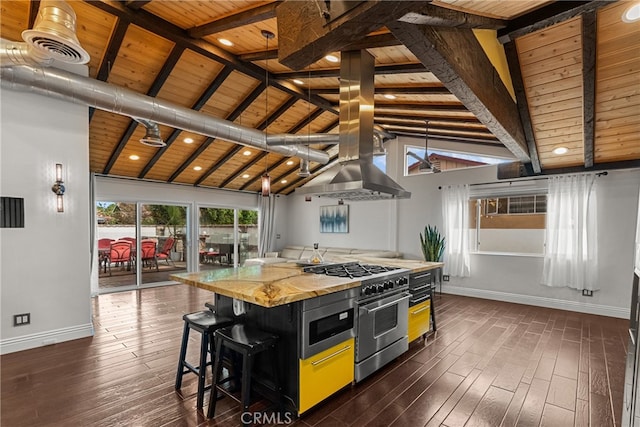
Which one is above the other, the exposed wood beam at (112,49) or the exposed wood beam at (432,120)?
the exposed wood beam at (112,49)

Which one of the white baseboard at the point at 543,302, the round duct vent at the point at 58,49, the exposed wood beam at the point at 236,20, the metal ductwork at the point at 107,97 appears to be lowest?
the white baseboard at the point at 543,302

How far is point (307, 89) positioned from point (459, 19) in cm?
334

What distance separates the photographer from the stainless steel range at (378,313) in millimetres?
2648

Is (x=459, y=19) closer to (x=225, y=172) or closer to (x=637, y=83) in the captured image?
(x=637, y=83)

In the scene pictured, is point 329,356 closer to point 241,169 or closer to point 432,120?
point 432,120

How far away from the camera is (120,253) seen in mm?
6727

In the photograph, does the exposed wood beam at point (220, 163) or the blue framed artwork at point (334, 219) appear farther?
the blue framed artwork at point (334, 219)

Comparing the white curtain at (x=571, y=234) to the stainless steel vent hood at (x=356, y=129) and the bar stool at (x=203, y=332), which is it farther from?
the bar stool at (x=203, y=332)

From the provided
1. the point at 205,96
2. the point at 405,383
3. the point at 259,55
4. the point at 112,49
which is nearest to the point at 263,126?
the point at 205,96

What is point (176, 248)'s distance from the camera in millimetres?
7629

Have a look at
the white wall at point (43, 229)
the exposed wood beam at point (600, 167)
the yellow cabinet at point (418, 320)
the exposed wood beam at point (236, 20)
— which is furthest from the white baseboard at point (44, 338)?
the exposed wood beam at point (600, 167)

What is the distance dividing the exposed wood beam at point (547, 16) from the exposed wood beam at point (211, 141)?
334cm

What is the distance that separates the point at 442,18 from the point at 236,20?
213cm

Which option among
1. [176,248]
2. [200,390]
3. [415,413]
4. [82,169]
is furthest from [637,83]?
[176,248]
